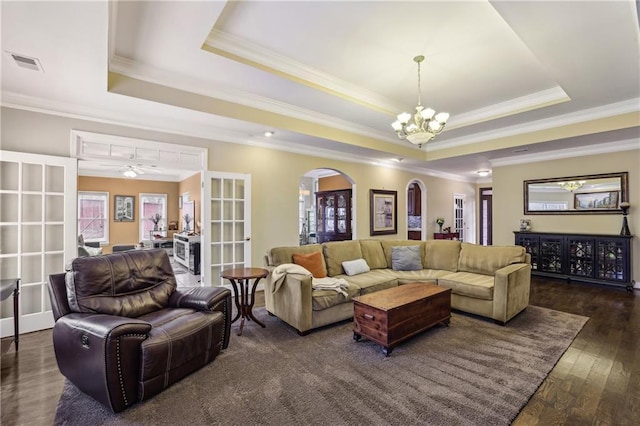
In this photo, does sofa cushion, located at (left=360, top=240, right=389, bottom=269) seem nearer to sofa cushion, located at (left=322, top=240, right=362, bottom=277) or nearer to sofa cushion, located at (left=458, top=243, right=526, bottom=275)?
sofa cushion, located at (left=322, top=240, right=362, bottom=277)

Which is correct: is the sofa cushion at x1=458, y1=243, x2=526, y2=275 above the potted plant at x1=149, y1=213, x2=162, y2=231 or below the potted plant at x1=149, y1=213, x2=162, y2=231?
below

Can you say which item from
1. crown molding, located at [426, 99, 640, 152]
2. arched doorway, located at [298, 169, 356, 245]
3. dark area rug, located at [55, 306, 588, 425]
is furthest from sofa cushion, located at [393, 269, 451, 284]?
crown molding, located at [426, 99, 640, 152]

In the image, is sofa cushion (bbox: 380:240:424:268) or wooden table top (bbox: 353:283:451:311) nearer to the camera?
wooden table top (bbox: 353:283:451:311)

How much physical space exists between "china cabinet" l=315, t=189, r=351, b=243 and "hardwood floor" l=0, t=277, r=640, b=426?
506 centimetres

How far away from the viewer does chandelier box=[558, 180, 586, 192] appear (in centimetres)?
580

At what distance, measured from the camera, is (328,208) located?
834cm

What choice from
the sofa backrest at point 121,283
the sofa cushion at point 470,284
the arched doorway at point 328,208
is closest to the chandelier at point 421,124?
the sofa cushion at point 470,284

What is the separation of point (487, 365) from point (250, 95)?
160 inches

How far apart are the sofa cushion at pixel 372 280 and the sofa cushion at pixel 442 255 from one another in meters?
0.82

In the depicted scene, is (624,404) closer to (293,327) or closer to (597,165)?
(293,327)

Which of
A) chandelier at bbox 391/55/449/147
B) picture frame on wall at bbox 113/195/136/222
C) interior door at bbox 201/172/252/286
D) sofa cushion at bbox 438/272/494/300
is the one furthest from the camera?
picture frame on wall at bbox 113/195/136/222

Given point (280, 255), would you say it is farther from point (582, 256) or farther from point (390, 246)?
point (582, 256)

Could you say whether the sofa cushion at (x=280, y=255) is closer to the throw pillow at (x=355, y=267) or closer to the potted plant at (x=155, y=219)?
the throw pillow at (x=355, y=267)

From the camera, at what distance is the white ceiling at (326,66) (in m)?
2.39
